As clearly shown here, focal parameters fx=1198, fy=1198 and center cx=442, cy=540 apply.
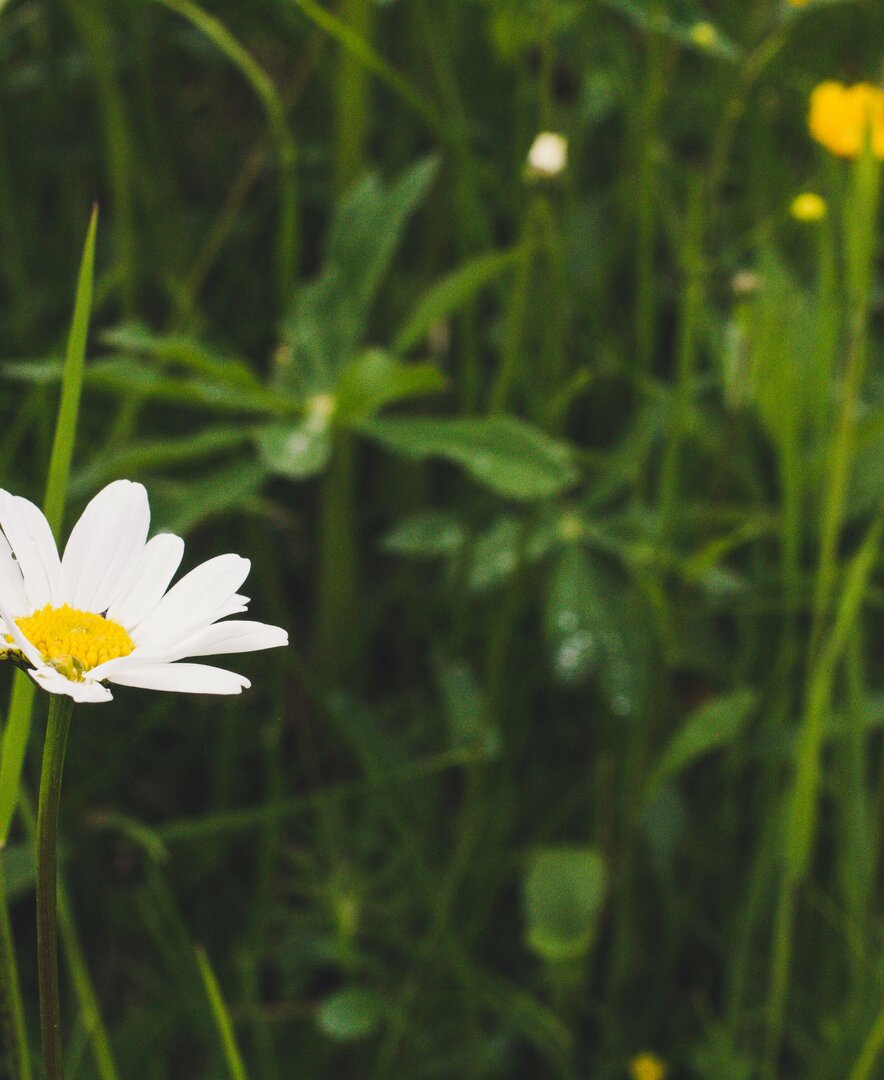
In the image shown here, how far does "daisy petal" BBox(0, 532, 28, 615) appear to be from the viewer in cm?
52

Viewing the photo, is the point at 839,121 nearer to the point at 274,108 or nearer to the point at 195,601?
the point at 274,108

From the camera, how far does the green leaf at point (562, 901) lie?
1129 mm

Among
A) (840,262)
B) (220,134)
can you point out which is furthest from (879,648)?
(220,134)

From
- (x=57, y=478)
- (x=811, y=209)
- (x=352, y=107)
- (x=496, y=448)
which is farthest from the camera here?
(x=352, y=107)

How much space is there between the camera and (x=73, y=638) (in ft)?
1.65

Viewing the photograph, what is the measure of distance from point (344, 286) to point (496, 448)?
0.32 m

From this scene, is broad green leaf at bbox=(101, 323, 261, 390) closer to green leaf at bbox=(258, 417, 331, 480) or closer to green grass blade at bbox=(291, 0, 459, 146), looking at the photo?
green leaf at bbox=(258, 417, 331, 480)

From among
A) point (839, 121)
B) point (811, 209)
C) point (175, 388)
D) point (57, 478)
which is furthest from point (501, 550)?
point (57, 478)

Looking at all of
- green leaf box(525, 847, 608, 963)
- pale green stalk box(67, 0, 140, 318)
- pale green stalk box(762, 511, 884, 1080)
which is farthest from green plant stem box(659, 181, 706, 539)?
pale green stalk box(67, 0, 140, 318)

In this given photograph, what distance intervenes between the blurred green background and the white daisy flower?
504mm

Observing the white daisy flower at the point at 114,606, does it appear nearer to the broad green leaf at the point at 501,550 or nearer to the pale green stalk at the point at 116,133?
the broad green leaf at the point at 501,550

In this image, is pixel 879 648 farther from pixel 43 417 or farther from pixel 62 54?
pixel 62 54

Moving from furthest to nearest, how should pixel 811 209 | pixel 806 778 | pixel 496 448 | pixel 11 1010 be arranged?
pixel 811 209
pixel 496 448
pixel 806 778
pixel 11 1010

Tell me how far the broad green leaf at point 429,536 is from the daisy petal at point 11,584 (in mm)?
Result: 873
